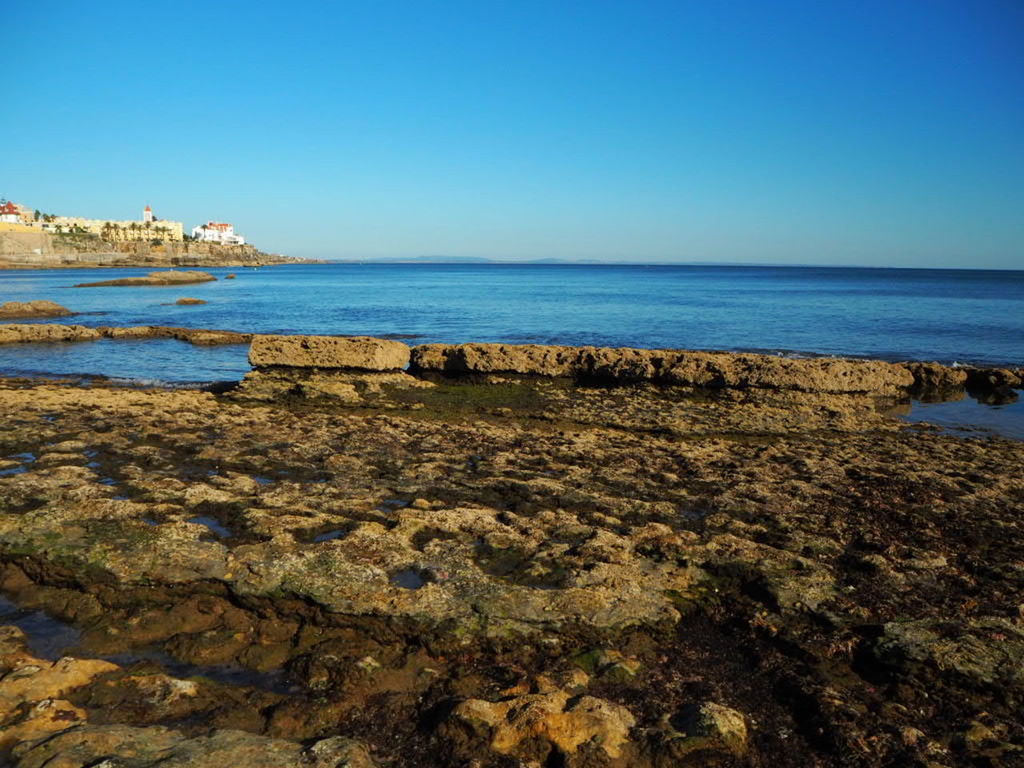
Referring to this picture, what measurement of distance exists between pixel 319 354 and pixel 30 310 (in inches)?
1074

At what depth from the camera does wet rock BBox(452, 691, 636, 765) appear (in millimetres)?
3537

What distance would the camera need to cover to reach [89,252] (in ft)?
390

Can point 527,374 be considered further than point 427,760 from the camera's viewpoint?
Yes

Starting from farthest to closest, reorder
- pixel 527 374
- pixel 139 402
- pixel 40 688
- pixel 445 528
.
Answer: pixel 527 374, pixel 139 402, pixel 445 528, pixel 40 688

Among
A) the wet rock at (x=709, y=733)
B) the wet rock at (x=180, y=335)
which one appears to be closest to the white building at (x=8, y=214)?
the wet rock at (x=180, y=335)

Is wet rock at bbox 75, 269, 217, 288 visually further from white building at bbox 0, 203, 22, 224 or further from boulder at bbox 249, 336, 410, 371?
white building at bbox 0, 203, 22, 224

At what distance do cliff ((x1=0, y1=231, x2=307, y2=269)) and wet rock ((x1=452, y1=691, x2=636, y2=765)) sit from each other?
126 m

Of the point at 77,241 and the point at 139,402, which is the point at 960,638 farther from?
the point at 77,241

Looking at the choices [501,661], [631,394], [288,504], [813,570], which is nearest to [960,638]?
[813,570]

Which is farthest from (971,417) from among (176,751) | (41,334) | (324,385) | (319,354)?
(41,334)

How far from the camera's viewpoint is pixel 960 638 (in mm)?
4664

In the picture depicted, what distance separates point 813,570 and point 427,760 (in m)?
3.91

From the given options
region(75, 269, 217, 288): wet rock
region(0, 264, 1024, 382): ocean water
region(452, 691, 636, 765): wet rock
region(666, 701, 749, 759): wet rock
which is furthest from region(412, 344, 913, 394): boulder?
region(75, 269, 217, 288): wet rock

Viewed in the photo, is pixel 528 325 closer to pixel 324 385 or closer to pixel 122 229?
pixel 324 385
